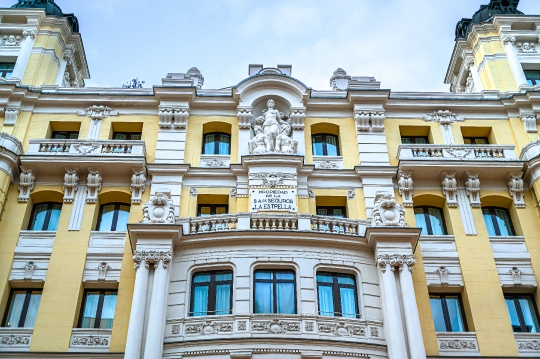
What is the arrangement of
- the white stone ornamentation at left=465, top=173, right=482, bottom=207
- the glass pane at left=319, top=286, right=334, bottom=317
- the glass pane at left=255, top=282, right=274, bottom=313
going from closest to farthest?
the glass pane at left=255, top=282, right=274, bottom=313 → the glass pane at left=319, top=286, right=334, bottom=317 → the white stone ornamentation at left=465, top=173, right=482, bottom=207

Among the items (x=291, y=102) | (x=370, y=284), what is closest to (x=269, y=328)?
(x=370, y=284)

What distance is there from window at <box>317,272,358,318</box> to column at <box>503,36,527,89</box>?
50.4 feet

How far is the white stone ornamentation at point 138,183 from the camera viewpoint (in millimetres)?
26605

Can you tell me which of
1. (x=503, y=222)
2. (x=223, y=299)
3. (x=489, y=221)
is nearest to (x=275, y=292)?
(x=223, y=299)

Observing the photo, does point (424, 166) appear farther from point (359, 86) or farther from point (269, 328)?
point (269, 328)

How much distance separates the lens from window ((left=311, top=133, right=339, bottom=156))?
29219mm

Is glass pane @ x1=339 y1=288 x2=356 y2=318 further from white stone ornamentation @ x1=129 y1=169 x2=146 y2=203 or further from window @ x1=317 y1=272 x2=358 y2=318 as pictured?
white stone ornamentation @ x1=129 y1=169 x2=146 y2=203

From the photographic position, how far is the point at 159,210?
23.7 metres

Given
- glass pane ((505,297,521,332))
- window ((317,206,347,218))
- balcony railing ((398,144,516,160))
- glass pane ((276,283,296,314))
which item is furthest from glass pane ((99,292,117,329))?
glass pane ((505,297,521,332))

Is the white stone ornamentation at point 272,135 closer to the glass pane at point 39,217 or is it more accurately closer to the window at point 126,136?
the window at point 126,136

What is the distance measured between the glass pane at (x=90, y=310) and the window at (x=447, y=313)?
516 inches

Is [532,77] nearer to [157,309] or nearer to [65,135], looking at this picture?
[157,309]

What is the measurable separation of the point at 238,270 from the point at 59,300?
6.97m

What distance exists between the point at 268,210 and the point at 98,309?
7.76m
